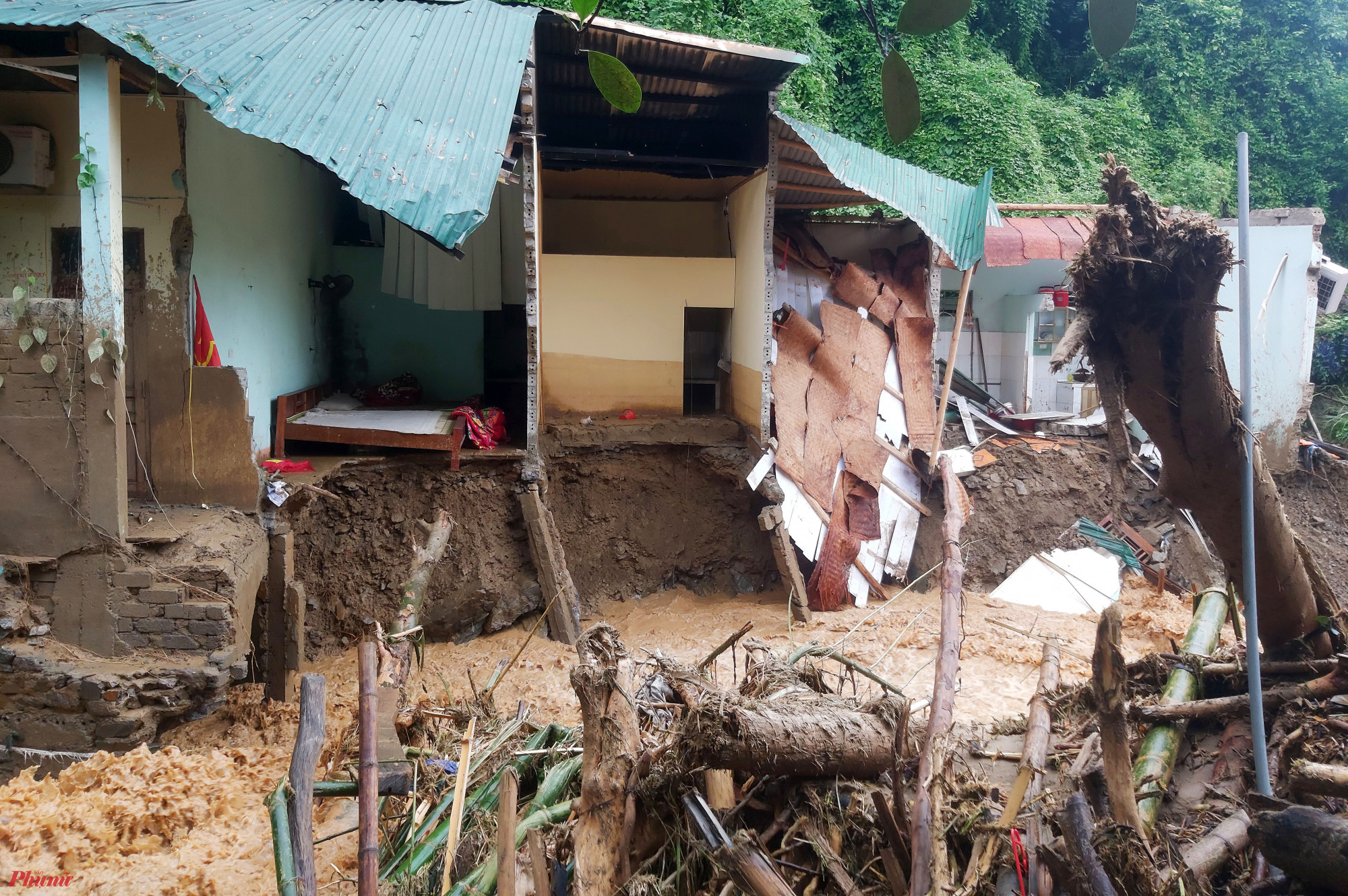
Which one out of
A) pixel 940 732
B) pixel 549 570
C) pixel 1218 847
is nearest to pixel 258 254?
pixel 549 570

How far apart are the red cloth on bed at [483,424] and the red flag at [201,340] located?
6.80ft

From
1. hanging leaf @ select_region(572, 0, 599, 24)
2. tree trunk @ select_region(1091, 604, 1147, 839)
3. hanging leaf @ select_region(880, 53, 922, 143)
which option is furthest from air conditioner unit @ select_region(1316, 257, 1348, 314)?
hanging leaf @ select_region(572, 0, 599, 24)

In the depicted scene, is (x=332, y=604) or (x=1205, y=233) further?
(x=332, y=604)

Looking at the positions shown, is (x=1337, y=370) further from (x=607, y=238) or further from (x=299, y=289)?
(x=299, y=289)

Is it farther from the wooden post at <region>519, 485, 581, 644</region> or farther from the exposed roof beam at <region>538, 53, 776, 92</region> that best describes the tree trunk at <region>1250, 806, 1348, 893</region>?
the exposed roof beam at <region>538, 53, 776, 92</region>

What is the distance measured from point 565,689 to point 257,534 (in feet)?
8.37

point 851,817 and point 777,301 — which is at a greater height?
point 777,301

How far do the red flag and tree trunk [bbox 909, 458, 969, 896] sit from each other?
17.7 feet

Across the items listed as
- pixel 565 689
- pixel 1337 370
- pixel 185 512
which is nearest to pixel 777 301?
pixel 565 689

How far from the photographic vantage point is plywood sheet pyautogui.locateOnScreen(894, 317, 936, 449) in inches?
353

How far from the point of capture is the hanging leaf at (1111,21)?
4.04ft

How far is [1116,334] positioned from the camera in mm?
2355

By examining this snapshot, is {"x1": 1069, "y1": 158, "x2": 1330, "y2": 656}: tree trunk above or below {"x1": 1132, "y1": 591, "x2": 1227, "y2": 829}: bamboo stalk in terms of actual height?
above

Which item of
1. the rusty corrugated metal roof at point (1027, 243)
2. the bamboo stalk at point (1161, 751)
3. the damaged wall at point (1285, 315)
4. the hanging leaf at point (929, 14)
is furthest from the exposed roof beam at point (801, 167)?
the hanging leaf at point (929, 14)
